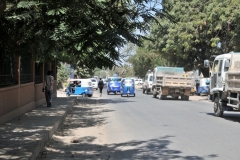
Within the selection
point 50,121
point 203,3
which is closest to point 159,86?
point 203,3

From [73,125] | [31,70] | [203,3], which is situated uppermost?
[203,3]

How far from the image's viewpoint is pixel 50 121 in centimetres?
1159

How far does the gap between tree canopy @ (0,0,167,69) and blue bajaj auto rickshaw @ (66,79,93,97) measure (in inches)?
936

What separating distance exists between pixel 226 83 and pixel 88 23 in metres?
9.94

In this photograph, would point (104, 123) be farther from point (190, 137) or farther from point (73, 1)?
point (73, 1)

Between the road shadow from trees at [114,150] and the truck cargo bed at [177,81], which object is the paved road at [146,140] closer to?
the road shadow from trees at [114,150]

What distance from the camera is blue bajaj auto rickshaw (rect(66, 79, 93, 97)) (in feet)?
101

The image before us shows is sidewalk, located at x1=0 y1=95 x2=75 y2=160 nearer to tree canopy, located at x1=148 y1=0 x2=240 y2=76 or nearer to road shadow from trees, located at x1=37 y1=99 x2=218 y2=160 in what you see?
road shadow from trees, located at x1=37 y1=99 x2=218 y2=160

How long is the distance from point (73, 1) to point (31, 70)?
38.1 ft

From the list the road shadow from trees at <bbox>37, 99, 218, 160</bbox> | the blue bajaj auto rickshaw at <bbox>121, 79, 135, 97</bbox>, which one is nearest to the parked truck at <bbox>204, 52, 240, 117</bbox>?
the road shadow from trees at <bbox>37, 99, 218, 160</bbox>

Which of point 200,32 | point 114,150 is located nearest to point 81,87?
point 200,32

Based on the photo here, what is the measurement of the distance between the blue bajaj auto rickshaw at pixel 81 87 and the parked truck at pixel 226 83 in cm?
1604

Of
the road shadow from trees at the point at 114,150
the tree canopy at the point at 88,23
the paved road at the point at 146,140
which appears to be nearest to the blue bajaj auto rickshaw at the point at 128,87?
the paved road at the point at 146,140

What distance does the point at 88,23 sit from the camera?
17.2ft
